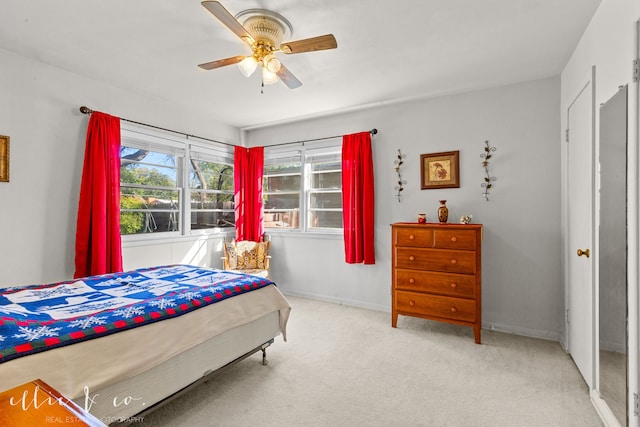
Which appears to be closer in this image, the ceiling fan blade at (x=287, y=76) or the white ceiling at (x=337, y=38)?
the white ceiling at (x=337, y=38)

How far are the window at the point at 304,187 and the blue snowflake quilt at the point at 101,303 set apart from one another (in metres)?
2.14

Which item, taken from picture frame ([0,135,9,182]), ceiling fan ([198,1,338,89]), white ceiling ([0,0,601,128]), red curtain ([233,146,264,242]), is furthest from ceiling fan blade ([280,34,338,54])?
red curtain ([233,146,264,242])

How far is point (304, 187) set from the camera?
485cm

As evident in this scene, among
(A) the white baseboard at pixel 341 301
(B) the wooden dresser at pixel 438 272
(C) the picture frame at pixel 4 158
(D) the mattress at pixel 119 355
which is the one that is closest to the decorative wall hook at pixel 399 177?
(B) the wooden dresser at pixel 438 272

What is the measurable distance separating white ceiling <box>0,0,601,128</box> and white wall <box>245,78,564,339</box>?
26 centimetres

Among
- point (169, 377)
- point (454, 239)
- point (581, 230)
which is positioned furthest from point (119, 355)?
point (581, 230)

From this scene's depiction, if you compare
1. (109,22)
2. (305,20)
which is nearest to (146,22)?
(109,22)

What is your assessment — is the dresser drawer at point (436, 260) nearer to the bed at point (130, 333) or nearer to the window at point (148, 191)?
the bed at point (130, 333)

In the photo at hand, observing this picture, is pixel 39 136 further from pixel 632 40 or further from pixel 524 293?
pixel 524 293

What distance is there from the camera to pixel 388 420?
1.97 metres

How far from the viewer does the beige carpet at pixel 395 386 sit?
1990 millimetres

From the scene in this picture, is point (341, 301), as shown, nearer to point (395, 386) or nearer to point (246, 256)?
point (246, 256)

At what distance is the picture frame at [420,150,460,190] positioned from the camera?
3.66 meters

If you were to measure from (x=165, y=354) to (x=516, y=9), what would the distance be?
123 inches
